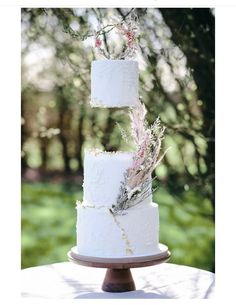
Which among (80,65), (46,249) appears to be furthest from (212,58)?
(46,249)

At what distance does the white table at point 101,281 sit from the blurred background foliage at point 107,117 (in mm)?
949

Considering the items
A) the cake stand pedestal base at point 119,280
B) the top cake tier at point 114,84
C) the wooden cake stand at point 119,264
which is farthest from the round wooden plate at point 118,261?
the top cake tier at point 114,84

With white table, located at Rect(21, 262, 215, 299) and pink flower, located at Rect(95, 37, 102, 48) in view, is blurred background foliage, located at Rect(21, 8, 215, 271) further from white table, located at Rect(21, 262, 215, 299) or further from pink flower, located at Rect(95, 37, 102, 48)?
white table, located at Rect(21, 262, 215, 299)

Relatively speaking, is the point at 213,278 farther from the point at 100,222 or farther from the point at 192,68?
the point at 192,68

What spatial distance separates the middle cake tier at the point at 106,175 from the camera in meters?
3.98

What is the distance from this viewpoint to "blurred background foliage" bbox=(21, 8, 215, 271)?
17.7ft

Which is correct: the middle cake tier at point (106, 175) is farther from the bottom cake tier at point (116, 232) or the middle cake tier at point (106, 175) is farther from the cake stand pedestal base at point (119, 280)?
the cake stand pedestal base at point (119, 280)

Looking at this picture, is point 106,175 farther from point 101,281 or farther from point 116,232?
point 101,281

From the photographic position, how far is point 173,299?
4.05 metres

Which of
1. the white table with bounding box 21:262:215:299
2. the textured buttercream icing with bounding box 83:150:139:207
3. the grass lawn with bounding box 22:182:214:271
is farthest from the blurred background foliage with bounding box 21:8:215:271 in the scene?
the white table with bounding box 21:262:215:299

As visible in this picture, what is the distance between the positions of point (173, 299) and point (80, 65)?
2116 mm

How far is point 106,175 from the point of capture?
13.1ft
